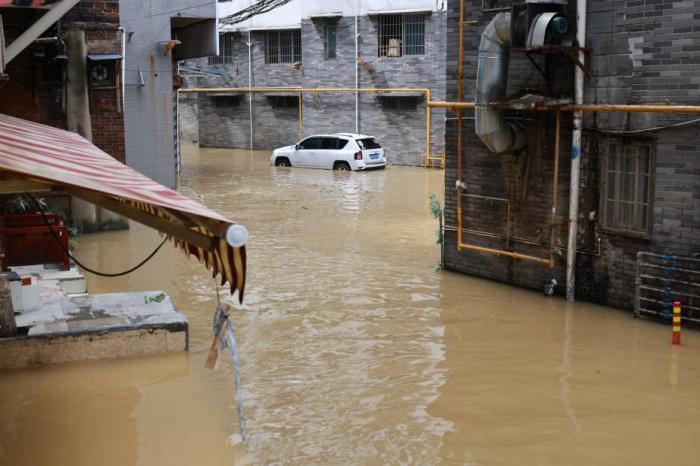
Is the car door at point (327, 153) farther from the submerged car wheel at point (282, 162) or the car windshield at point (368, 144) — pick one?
the submerged car wheel at point (282, 162)

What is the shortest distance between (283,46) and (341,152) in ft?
26.0

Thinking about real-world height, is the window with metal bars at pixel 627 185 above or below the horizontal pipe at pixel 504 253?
above

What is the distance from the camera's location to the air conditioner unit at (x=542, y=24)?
10.8m

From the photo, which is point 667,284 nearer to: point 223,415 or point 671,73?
point 671,73

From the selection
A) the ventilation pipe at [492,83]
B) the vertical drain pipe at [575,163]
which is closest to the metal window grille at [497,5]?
the ventilation pipe at [492,83]

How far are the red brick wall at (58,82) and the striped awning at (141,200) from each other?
9489mm

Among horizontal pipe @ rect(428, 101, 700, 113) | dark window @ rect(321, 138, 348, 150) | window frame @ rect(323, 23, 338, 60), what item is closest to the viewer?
horizontal pipe @ rect(428, 101, 700, 113)

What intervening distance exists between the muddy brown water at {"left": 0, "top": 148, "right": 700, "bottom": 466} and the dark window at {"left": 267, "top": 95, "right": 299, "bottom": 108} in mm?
21186

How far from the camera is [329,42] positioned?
3231 cm

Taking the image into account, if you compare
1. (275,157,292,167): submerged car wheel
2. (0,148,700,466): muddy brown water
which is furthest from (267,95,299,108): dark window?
(0,148,700,466): muddy brown water

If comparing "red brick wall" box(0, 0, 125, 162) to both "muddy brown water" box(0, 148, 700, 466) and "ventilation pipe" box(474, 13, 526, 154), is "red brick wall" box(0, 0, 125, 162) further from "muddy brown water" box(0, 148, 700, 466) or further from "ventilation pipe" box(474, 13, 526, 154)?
"ventilation pipe" box(474, 13, 526, 154)

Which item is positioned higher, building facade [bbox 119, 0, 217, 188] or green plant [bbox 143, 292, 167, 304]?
building facade [bbox 119, 0, 217, 188]

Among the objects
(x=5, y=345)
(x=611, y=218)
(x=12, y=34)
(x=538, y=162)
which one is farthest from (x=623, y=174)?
(x=12, y=34)

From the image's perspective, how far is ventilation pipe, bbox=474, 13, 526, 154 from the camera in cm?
1173
